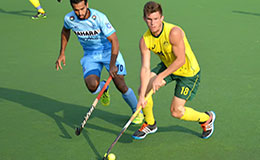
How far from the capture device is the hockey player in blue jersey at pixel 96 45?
413cm

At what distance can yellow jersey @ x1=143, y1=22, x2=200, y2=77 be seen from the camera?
11.9 feet

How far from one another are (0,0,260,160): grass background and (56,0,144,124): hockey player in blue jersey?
1.53 feet

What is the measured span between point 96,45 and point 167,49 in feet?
3.39

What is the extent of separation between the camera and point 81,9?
4000 millimetres

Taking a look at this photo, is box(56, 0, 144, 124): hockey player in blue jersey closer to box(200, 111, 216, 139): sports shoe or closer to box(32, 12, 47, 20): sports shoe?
box(200, 111, 216, 139): sports shoe

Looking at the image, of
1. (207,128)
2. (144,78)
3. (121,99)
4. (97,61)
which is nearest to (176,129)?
(207,128)

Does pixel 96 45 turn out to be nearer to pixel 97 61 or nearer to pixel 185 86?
pixel 97 61

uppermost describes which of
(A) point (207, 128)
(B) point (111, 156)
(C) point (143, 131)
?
(A) point (207, 128)

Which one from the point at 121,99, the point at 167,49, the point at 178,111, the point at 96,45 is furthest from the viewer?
the point at 121,99

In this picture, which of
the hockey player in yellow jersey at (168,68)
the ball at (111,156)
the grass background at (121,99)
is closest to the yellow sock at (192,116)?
the hockey player in yellow jersey at (168,68)

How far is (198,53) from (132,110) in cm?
241

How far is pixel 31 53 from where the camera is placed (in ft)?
22.1

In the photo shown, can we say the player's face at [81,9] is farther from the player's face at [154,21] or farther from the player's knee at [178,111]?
the player's knee at [178,111]

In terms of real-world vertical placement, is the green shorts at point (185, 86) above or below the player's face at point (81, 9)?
below
